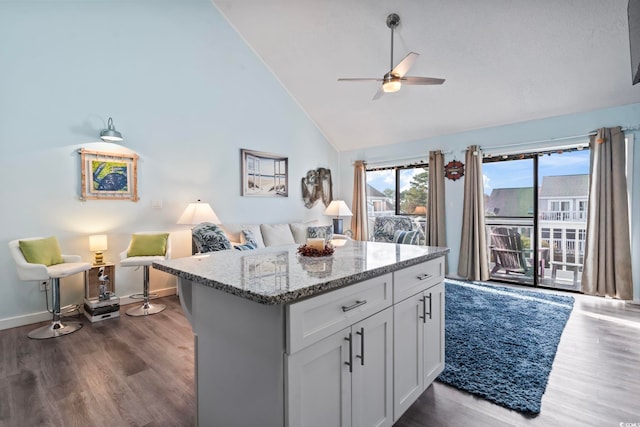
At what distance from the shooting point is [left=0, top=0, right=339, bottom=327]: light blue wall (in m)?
2.96

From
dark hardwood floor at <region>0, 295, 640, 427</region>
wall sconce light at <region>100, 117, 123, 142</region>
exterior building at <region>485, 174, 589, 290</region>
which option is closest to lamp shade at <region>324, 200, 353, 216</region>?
exterior building at <region>485, 174, 589, 290</region>

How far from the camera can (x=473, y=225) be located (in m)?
4.50

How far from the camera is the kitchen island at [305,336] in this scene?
1.03 metres

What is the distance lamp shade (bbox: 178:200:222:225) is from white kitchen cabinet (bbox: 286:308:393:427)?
2.98 m

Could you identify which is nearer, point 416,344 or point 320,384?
point 320,384

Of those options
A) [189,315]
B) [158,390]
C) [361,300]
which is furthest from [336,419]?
[158,390]

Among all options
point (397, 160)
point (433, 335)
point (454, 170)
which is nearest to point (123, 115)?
point (433, 335)

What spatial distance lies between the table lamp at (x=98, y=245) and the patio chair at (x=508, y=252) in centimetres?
519

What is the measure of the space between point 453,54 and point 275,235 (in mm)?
3289

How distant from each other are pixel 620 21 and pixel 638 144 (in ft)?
4.84

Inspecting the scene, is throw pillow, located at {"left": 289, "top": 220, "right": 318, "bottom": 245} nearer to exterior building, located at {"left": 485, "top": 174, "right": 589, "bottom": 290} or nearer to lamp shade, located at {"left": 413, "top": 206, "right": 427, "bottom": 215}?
lamp shade, located at {"left": 413, "top": 206, "right": 427, "bottom": 215}

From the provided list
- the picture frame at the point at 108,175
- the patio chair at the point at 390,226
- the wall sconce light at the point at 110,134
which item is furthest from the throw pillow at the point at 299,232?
the wall sconce light at the point at 110,134

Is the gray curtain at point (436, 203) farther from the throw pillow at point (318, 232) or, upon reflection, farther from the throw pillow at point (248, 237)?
the throw pillow at point (248, 237)

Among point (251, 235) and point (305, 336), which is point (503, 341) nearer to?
point (305, 336)
